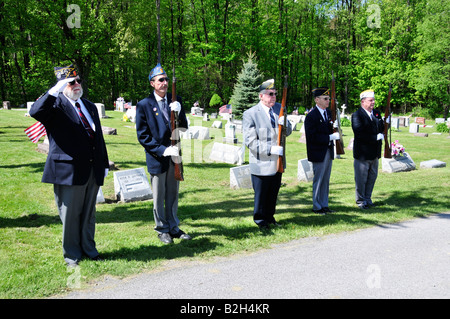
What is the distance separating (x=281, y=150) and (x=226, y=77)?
3913 centimetres

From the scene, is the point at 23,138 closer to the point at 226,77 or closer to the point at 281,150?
the point at 281,150

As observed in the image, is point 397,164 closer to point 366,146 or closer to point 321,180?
point 366,146

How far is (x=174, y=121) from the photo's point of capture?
17.3ft

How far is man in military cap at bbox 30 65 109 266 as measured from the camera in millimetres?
4367

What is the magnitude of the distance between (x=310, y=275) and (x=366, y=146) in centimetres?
413

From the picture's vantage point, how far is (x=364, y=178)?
7.69 m

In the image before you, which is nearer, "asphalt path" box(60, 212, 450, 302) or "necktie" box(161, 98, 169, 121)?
A: "asphalt path" box(60, 212, 450, 302)

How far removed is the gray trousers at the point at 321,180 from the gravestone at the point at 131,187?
3.67 m

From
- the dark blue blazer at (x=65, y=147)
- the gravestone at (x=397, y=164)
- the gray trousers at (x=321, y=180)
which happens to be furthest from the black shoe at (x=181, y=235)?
the gravestone at (x=397, y=164)

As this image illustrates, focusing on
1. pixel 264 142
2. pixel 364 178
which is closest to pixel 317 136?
pixel 264 142

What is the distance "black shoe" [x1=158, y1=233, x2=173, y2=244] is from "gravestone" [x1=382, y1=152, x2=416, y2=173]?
898cm

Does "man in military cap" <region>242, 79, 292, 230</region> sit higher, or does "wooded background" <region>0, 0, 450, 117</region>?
"wooded background" <region>0, 0, 450, 117</region>

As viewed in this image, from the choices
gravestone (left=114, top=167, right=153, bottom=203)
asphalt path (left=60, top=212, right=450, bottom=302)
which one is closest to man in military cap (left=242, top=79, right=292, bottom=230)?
asphalt path (left=60, top=212, right=450, bottom=302)

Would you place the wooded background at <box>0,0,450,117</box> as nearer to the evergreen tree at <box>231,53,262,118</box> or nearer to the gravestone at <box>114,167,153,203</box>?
the evergreen tree at <box>231,53,262,118</box>
